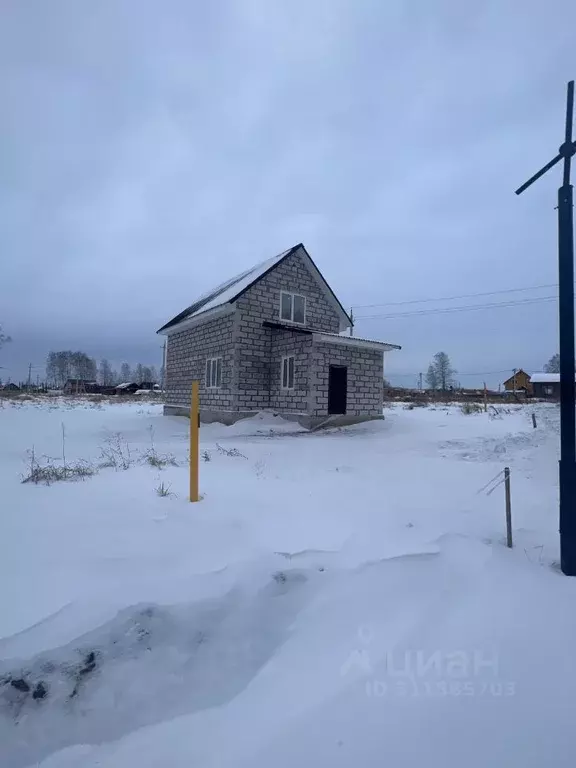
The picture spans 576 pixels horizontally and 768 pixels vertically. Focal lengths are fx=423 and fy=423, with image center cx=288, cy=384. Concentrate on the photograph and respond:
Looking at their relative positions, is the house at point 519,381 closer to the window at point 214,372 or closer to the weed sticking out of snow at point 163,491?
the window at point 214,372

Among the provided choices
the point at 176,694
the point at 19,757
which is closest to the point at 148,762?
the point at 176,694

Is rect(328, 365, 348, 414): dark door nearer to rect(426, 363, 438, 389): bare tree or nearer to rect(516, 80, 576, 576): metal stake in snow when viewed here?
rect(516, 80, 576, 576): metal stake in snow

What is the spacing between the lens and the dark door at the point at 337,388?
47.5 ft

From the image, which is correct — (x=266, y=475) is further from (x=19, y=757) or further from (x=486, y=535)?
(x=19, y=757)

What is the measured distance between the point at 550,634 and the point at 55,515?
4022mm

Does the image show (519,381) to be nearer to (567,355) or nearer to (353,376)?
(353,376)

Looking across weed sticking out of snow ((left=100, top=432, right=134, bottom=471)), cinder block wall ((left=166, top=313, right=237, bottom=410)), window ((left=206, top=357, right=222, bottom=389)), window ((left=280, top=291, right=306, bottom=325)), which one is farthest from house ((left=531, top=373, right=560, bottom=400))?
weed sticking out of snow ((left=100, top=432, right=134, bottom=471))

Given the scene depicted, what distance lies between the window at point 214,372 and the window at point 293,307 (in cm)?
292

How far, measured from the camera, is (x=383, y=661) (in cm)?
246

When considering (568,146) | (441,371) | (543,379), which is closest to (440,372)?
(441,371)

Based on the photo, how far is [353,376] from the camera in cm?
1502

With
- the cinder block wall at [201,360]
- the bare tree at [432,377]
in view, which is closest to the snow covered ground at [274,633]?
the cinder block wall at [201,360]

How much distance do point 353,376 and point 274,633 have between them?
41.6 feet

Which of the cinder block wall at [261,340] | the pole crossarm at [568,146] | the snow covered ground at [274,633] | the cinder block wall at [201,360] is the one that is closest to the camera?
the snow covered ground at [274,633]
